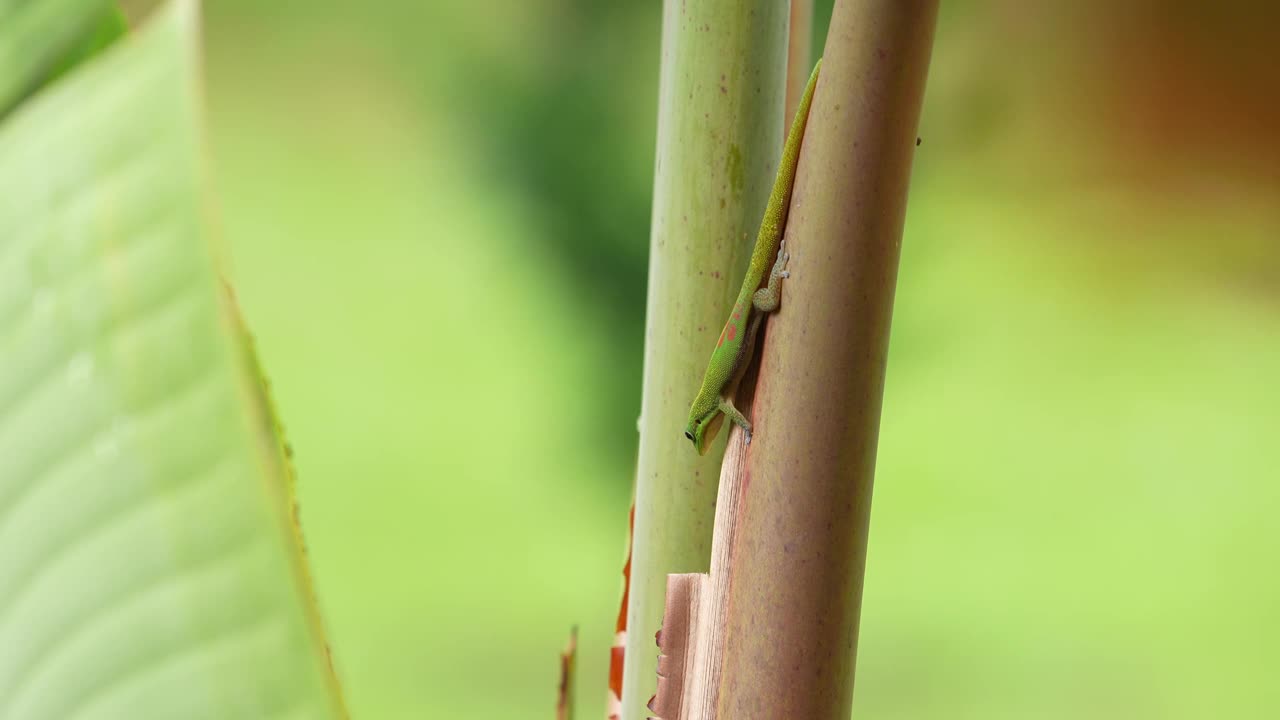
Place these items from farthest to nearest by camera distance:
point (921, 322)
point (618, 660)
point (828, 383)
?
point (921, 322), point (618, 660), point (828, 383)

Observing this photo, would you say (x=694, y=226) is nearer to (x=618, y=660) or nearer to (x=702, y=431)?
(x=702, y=431)

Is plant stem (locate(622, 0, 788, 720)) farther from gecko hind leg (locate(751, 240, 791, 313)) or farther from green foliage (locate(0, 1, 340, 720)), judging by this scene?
green foliage (locate(0, 1, 340, 720))

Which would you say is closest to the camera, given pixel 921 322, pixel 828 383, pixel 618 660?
pixel 828 383

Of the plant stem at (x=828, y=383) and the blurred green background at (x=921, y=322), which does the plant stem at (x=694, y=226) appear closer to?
the plant stem at (x=828, y=383)

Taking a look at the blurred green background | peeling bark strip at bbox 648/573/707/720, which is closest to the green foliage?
peeling bark strip at bbox 648/573/707/720

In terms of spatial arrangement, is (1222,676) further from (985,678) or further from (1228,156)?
(1228,156)

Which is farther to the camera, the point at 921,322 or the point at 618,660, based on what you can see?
the point at 921,322

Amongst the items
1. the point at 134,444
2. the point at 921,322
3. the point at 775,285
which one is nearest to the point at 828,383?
the point at 775,285
